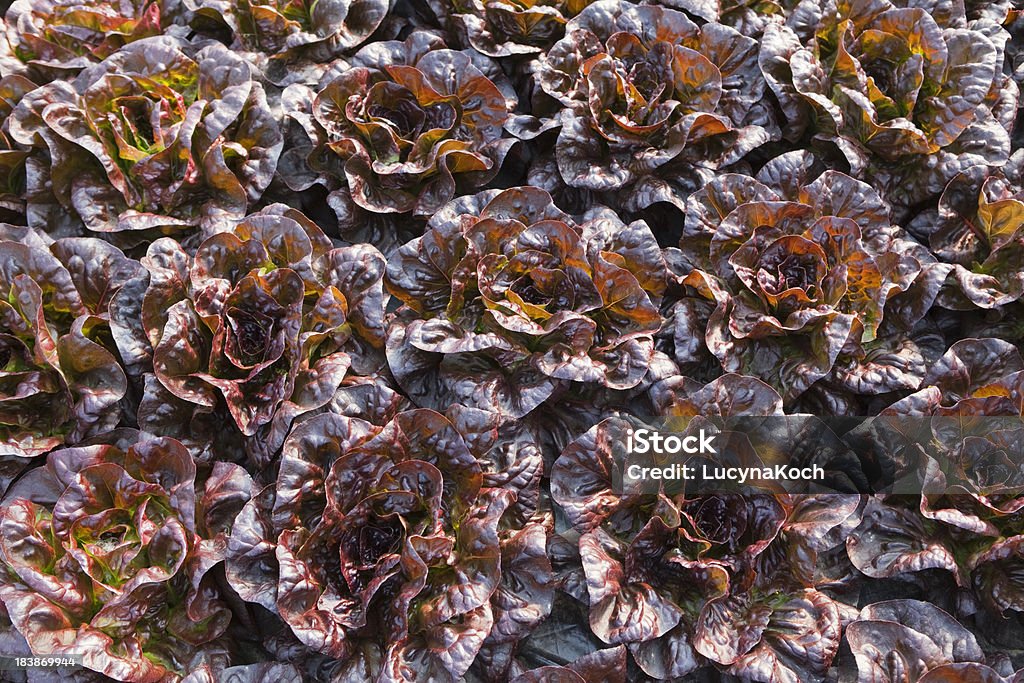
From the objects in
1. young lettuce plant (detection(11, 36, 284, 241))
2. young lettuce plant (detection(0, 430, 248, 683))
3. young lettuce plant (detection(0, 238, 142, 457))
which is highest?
young lettuce plant (detection(11, 36, 284, 241))

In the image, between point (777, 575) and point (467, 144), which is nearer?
point (777, 575)

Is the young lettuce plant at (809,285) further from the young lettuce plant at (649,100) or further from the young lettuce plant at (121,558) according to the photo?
the young lettuce plant at (121,558)

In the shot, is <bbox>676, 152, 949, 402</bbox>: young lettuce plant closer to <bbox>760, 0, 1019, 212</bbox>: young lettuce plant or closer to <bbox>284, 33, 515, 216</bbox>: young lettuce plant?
<bbox>760, 0, 1019, 212</bbox>: young lettuce plant

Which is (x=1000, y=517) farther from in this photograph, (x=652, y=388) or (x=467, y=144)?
(x=467, y=144)

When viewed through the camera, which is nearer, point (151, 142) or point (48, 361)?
point (48, 361)

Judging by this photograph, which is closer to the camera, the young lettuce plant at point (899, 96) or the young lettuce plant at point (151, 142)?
the young lettuce plant at point (151, 142)

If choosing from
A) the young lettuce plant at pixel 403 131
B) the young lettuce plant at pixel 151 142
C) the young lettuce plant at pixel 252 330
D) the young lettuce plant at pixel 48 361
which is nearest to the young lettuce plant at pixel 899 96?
the young lettuce plant at pixel 403 131

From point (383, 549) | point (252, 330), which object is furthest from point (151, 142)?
point (383, 549)

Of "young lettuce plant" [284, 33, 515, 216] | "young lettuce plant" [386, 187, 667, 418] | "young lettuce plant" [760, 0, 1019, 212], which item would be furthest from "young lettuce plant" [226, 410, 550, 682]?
"young lettuce plant" [760, 0, 1019, 212]

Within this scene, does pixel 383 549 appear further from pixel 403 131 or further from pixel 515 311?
pixel 403 131

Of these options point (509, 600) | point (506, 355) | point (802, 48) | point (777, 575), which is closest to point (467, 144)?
point (506, 355)

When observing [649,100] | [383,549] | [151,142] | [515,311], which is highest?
[649,100]
